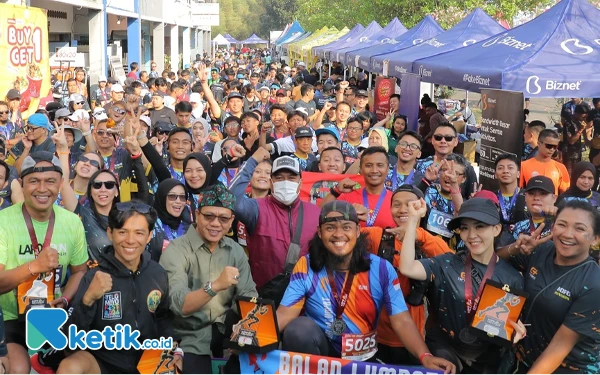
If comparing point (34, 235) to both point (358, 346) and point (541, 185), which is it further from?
point (541, 185)

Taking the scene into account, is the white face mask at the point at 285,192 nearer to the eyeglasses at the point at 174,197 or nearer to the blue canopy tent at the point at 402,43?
the eyeglasses at the point at 174,197

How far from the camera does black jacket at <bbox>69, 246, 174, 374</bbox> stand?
14.6 ft

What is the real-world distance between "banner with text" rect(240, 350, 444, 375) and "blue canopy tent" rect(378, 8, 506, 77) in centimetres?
961

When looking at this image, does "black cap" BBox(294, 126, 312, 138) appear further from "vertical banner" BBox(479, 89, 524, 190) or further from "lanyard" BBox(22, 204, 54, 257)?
"lanyard" BBox(22, 204, 54, 257)

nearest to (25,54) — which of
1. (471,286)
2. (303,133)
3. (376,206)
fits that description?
(303,133)

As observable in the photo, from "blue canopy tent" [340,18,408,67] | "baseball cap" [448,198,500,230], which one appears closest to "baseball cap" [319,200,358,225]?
"baseball cap" [448,198,500,230]

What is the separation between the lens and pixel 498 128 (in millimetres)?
8773

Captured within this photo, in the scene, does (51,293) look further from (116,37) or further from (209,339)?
(116,37)

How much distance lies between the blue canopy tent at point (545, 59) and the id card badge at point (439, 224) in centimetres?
319

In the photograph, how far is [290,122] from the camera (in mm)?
10578

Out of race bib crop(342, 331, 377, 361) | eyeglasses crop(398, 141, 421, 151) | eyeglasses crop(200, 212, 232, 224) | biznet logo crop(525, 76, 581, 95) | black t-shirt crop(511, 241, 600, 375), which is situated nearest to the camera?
black t-shirt crop(511, 241, 600, 375)

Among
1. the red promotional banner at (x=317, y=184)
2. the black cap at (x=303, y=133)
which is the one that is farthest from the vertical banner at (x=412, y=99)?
the red promotional banner at (x=317, y=184)

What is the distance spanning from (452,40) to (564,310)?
10799 mm

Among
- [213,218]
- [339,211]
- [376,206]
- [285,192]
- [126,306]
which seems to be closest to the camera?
[126,306]
